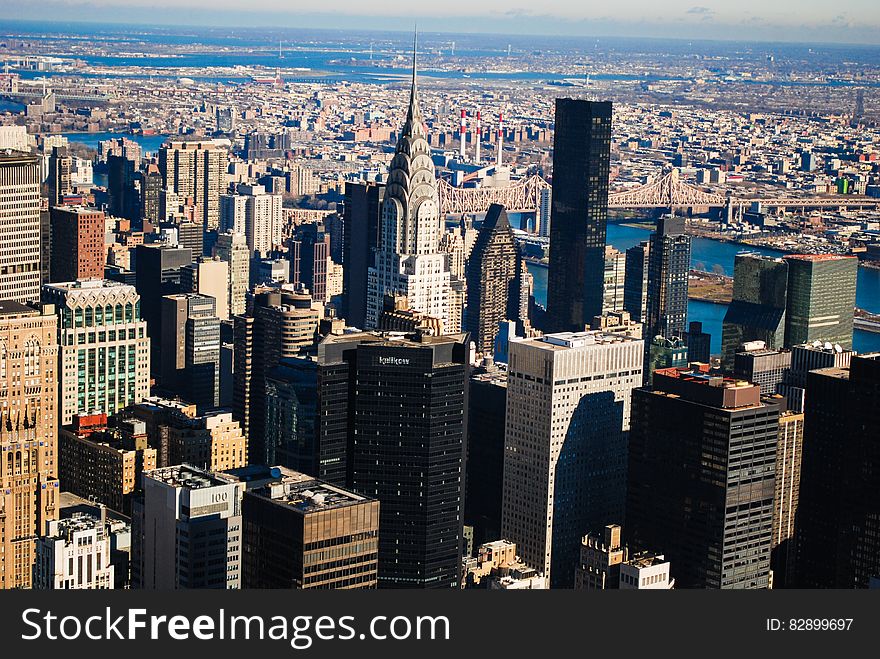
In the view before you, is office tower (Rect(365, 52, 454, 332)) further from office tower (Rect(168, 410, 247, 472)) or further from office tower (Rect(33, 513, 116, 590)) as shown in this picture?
office tower (Rect(33, 513, 116, 590))

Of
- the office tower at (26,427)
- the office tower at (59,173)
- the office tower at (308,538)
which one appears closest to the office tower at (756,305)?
the office tower at (26,427)

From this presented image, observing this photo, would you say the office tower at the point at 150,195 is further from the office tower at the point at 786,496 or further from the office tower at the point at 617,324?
the office tower at the point at 786,496

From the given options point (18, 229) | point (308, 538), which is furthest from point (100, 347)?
point (308, 538)

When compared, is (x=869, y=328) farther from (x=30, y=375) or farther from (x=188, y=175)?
(x=188, y=175)

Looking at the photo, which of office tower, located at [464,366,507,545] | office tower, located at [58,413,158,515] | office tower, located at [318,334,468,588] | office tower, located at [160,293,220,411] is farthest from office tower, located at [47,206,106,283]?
office tower, located at [318,334,468,588]

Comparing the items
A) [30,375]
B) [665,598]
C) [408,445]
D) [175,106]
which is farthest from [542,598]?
[175,106]

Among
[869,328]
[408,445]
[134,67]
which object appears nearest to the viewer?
[408,445]
